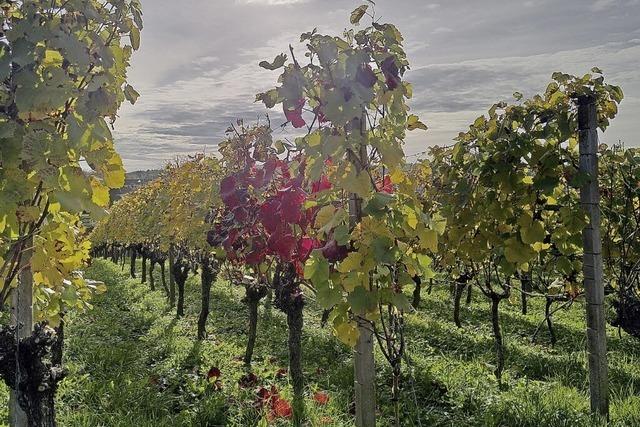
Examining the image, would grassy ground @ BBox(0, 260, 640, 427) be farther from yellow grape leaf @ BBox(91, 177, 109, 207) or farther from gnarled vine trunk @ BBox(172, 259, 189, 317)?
yellow grape leaf @ BBox(91, 177, 109, 207)

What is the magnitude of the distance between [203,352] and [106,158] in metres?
5.75

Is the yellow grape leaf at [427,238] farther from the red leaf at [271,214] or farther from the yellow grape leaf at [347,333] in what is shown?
the red leaf at [271,214]

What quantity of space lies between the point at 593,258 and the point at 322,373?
12.1 ft

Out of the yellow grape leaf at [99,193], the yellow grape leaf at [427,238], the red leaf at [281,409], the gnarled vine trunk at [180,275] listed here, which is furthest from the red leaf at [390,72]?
the gnarled vine trunk at [180,275]

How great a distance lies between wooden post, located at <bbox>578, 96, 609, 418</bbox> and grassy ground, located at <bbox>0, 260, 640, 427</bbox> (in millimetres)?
311

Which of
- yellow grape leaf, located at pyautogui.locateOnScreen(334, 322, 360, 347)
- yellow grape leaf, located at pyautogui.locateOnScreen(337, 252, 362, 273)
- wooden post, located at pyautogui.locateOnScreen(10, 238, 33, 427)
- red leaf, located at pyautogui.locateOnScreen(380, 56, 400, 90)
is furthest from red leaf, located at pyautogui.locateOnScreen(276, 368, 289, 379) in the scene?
red leaf, located at pyautogui.locateOnScreen(380, 56, 400, 90)

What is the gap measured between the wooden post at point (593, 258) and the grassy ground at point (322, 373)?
0.31m

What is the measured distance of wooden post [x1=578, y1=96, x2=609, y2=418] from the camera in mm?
3645

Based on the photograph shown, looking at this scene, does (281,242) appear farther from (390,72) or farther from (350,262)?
(390,72)

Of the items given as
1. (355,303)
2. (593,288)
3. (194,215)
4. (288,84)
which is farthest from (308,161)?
(194,215)

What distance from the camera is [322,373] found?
6348 mm

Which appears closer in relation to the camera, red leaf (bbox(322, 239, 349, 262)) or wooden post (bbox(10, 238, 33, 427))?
red leaf (bbox(322, 239, 349, 262))

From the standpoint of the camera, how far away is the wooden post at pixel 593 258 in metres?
3.64

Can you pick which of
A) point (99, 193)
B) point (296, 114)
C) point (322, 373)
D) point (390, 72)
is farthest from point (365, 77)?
point (322, 373)
